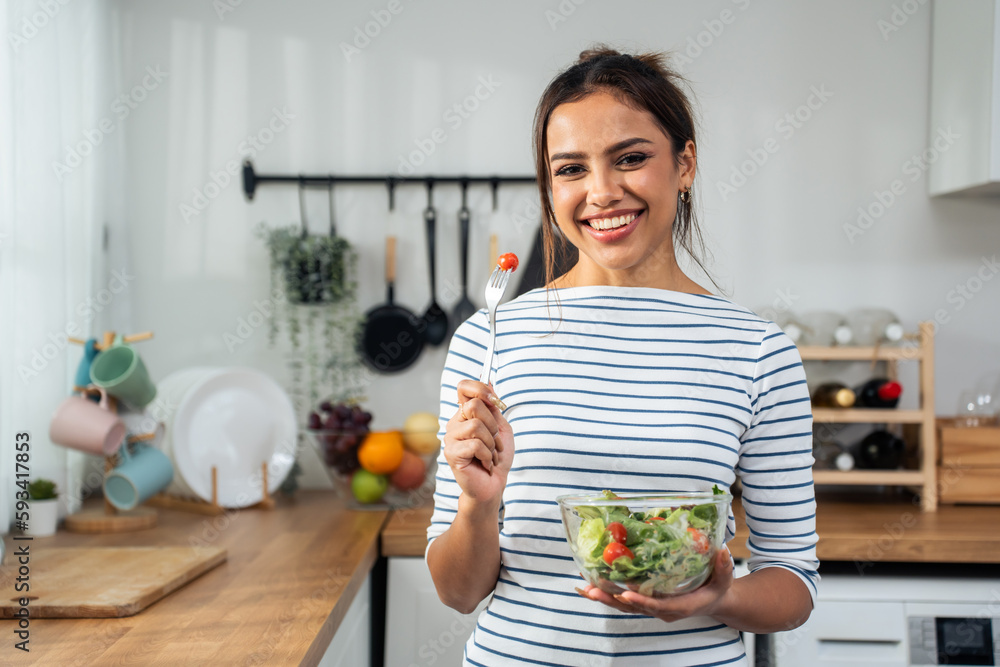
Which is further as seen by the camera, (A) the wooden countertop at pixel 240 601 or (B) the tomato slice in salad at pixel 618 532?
(A) the wooden countertop at pixel 240 601

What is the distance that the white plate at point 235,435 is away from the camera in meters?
1.60

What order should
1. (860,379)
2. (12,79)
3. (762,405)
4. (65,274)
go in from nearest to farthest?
(762,405)
(12,79)
(65,274)
(860,379)

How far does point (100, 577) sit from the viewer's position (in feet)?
3.51

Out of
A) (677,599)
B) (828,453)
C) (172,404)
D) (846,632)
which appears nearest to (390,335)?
(172,404)

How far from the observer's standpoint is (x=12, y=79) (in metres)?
1.33

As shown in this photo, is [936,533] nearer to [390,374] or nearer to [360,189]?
[390,374]

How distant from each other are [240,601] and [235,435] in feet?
2.22

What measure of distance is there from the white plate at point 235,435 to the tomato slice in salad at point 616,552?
1.22m

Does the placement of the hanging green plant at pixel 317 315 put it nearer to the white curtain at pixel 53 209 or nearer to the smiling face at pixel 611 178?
the white curtain at pixel 53 209

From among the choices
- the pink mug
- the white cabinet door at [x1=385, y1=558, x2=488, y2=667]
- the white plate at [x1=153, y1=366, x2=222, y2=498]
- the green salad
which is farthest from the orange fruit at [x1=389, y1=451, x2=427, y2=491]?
the green salad

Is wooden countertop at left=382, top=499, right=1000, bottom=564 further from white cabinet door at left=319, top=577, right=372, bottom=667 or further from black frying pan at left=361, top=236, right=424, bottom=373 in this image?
black frying pan at left=361, top=236, right=424, bottom=373

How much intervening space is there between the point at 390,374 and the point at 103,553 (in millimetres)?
791

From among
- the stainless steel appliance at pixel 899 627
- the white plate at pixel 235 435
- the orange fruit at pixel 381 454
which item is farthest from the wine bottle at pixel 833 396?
the white plate at pixel 235 435

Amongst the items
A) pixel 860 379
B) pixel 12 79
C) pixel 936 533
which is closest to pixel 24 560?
pixel 12 79
